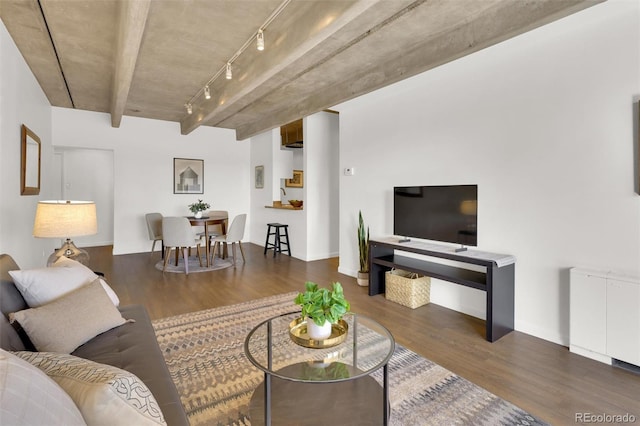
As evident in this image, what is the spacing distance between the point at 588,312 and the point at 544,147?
132 cm

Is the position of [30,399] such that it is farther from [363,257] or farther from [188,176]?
[188,176]

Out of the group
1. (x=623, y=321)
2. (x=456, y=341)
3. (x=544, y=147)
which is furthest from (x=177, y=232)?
(x=623, y=321)

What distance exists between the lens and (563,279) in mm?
2625

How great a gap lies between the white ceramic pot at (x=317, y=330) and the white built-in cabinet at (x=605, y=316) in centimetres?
202

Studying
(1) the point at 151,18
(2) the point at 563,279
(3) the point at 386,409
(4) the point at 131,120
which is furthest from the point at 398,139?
(4) the point at 131,120

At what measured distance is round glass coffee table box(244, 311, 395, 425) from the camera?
1.57 meters

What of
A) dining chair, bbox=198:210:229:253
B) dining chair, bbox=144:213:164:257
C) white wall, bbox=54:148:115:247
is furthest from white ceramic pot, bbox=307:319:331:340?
white wall, bbox=54:148:115:247

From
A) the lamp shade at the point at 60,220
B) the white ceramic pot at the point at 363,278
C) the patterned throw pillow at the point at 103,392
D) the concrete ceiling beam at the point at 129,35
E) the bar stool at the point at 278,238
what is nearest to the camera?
the patterned throw pillow at the point at 103,392

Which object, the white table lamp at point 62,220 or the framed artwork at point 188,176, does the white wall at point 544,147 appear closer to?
the white table lamp at point 62,220

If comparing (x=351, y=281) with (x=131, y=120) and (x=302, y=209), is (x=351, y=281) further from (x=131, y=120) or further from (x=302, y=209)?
(x=131, y=120)

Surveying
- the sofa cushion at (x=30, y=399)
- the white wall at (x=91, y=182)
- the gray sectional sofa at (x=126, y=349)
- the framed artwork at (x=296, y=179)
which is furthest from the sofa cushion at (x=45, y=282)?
the white wall at (x=91, y=182)

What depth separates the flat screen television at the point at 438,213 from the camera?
3090 millimetres

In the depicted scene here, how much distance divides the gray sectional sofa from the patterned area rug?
0.43 metres

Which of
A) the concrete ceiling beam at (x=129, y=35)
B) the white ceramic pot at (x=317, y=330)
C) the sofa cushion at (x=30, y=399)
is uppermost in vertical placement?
the concrete ceiling beam at (x=129, y=35)
